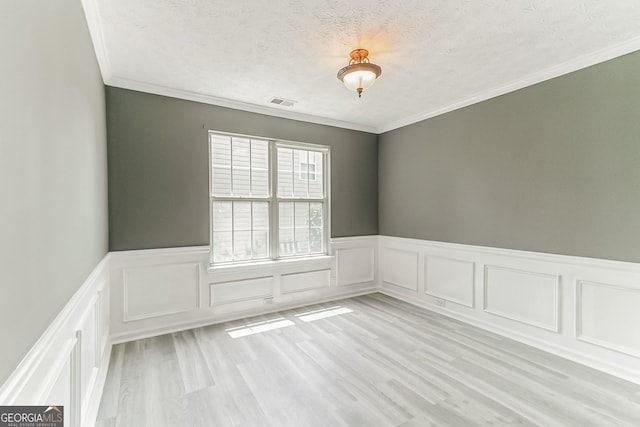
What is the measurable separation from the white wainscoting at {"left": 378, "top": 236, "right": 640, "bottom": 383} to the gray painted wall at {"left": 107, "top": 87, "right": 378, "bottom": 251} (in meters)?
2.97

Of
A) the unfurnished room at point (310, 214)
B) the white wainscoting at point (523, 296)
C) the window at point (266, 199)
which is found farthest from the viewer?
the window at point (266, 199)

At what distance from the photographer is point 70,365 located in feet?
4.58

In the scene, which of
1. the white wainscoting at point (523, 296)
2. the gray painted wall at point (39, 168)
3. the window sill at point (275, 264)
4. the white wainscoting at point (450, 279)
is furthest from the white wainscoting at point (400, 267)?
the gray painted wall at point (39, 168)

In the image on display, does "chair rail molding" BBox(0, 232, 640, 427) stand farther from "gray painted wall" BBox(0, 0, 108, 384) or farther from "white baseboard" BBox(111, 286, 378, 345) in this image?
"gray painted wall" BBox(0, 0, 108, 384)

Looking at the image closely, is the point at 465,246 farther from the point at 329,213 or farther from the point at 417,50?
the point at 417,50

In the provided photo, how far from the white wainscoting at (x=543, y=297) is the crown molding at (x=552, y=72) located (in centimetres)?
179

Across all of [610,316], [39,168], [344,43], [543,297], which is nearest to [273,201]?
[344,43]

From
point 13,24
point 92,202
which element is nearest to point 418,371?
point 92,202

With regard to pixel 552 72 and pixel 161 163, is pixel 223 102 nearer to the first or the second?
pixel 161 163

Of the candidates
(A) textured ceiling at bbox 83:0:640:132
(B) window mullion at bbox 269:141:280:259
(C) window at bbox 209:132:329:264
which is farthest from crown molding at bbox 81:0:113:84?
(B) window mullion at bbox 269:141:280:259

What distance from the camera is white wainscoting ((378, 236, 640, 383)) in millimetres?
2502

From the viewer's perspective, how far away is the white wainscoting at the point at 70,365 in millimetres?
879

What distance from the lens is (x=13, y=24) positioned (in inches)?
33.5

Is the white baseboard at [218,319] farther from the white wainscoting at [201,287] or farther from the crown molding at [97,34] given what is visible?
the crown molding at [97,34]
